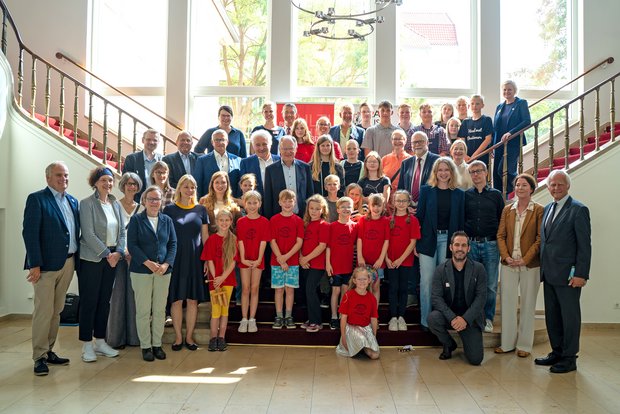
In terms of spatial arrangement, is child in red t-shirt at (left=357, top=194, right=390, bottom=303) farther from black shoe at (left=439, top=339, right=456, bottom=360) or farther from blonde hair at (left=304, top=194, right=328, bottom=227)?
black shoe at (left=439, top=339, right=456, bottom=360)

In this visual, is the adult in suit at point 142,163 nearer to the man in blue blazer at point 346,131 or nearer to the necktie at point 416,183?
the man in blue blazer at point 346,131

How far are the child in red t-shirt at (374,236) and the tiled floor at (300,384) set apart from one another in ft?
2.66

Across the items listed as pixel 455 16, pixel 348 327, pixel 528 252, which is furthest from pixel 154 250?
pixel 455 16

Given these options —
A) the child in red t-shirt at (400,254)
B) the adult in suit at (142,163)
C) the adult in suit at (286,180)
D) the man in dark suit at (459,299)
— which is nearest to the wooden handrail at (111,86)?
the adult in suit at (142,163)

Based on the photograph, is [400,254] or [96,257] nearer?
Answer: [96,257]

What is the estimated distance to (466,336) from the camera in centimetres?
477

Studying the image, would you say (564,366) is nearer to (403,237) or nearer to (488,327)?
(488,327)

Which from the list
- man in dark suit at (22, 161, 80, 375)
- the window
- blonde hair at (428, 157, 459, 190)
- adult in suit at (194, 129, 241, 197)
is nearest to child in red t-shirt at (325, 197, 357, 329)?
blonde hair at (428, 157, 459, 190)

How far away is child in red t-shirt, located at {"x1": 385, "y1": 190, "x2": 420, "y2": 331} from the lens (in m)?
5.22

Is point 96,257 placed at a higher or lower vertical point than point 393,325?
higher

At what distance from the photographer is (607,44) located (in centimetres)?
899

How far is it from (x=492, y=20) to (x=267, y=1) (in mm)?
3668

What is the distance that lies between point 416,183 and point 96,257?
3.02 meters

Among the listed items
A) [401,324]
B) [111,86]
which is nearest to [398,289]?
[401,324]
